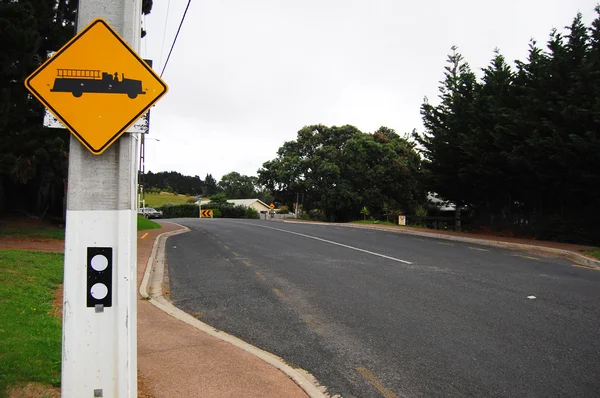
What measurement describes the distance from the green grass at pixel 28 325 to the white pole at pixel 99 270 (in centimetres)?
130

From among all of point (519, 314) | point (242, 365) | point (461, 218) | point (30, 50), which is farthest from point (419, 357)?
point (461, 218)

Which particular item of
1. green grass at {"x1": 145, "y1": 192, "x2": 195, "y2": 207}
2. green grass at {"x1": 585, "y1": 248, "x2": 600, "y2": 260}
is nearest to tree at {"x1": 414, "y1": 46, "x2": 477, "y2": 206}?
green grass at {"x1": 585, "y1": 248, "x2": 600, "y2": 260}

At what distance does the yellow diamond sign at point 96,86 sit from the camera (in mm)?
2955

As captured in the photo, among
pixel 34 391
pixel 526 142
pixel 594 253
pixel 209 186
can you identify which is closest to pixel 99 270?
pixel 34 391

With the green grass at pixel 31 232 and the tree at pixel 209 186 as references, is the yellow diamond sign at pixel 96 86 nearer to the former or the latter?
the green grass at pixel 31 232

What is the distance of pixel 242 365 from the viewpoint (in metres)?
4.77

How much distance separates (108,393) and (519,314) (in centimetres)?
612

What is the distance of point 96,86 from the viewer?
3002mm

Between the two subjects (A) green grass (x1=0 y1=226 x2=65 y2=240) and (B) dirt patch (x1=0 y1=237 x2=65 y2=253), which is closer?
(B) dirt patch (x1=0 y1=237 x2=65 y2=253)

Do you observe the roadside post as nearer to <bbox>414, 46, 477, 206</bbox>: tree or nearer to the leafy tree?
<bbox>414, 46, 477, 206</bbox>: tree

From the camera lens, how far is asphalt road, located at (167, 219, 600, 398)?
463 centimetres

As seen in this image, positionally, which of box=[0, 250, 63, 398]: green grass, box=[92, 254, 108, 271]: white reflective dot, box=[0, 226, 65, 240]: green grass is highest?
box=[92, 254, 108, 271]: white reflective dot

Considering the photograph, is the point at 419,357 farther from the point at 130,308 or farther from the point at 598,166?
the point at 598,166

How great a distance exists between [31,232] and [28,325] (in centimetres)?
1246
